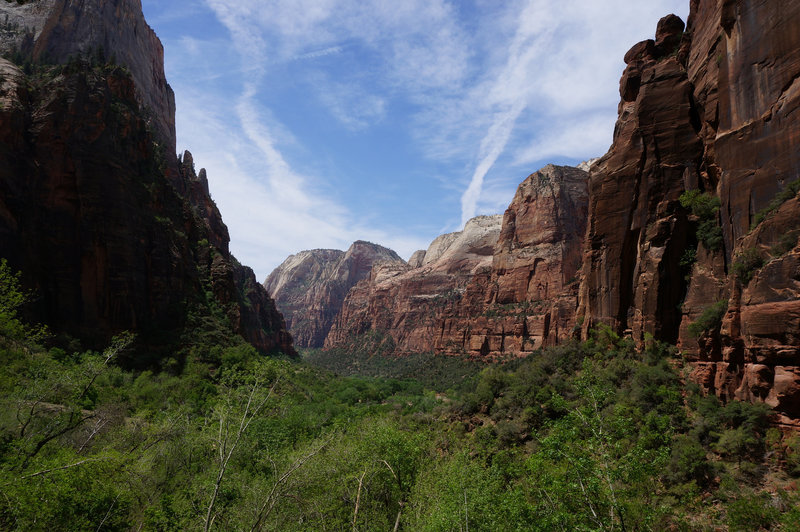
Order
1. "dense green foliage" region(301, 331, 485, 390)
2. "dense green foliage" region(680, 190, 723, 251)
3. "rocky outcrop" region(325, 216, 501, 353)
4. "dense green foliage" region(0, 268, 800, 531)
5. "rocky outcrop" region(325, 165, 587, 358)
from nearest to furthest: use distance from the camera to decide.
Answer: "dense green foliage" region(0, 268, 800, 531)
"dense green foliage" region(680, 190, 723, 251)
"rocky outcrop" region(325, 165, 587, 358)
"dense green foliage" region(301, 331, 485, 390)
"rocky outcrop" region(325, 216, 501, 353)

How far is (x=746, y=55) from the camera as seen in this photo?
1677cm

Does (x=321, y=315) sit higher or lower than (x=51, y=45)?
lower

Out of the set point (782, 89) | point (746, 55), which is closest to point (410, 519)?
point (782, 89)

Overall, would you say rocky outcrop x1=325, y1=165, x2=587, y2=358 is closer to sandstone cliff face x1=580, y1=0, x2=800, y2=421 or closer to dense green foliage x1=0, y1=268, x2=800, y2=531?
sandstone cliff face x1=580, y1=0, x2=800, y2=421

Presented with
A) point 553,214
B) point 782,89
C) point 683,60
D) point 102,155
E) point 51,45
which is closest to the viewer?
point 782,89

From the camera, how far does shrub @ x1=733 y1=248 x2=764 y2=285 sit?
14.9m

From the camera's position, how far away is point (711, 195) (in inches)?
816

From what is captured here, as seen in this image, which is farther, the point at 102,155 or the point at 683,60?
the point at 102,155

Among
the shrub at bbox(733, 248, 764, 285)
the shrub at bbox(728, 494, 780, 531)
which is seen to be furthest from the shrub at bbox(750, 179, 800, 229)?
the shrub at bbox(728, 494, 780, 531)

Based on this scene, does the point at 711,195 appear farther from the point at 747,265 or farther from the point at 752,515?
the point at 752,515

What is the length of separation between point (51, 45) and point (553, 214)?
279 feet

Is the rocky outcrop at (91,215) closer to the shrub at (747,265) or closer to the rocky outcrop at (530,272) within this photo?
the shrub at (747,265)

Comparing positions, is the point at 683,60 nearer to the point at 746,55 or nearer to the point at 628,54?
the point at 628,54

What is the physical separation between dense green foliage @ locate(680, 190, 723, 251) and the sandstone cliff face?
315mm
